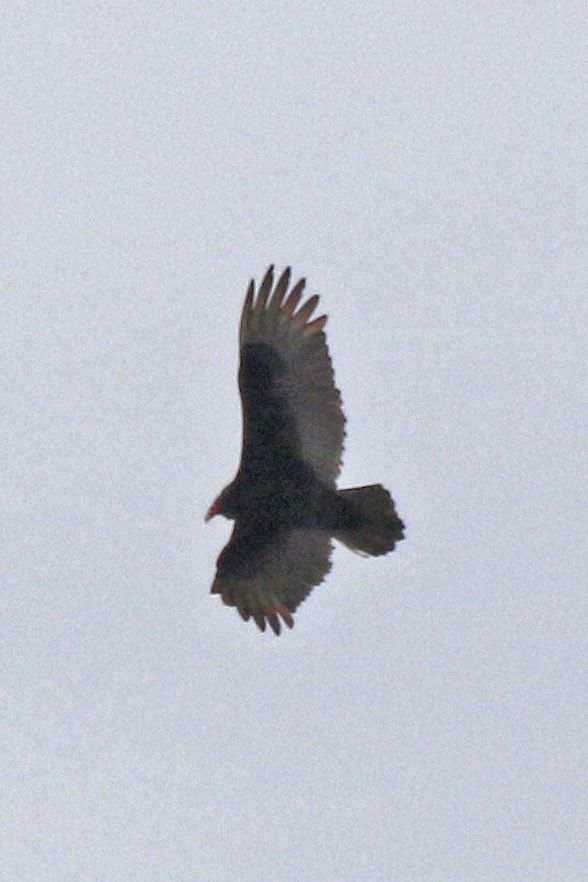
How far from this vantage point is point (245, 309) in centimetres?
2058

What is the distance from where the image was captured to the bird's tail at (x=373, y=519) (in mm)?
20297

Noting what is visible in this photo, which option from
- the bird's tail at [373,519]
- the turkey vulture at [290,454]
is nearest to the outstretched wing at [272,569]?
the turkey vulture at [290,454]

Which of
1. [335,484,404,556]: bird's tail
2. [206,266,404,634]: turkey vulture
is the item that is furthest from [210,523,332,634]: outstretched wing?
[335,484,404,556]: bird's tail

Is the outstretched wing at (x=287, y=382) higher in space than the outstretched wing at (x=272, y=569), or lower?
higher

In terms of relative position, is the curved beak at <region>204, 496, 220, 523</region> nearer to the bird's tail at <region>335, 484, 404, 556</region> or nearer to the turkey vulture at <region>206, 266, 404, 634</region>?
the turkey vulture at <region>206, 266, 404, 634</region>

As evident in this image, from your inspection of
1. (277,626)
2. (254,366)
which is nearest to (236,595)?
(277,626)

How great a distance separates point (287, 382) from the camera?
2042 cm

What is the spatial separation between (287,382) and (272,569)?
1396mm

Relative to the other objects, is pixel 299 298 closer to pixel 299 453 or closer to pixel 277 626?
pixel 299 453

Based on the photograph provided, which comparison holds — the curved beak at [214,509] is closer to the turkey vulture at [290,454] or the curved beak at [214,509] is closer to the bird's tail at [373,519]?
the turkey vulture at [290,454]

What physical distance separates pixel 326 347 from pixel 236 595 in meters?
1.95

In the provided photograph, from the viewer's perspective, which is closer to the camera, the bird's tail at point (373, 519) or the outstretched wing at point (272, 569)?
the bird's tail at point (373, 519)

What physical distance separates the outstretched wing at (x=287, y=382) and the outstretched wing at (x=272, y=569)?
0.54 meters

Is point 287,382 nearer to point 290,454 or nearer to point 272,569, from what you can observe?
point 290,454
